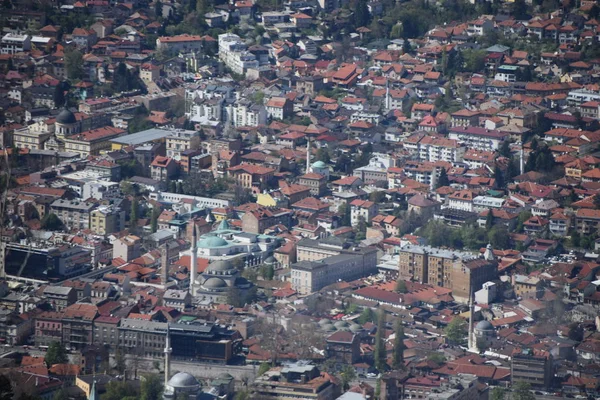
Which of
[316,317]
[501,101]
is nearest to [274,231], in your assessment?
[316,317]

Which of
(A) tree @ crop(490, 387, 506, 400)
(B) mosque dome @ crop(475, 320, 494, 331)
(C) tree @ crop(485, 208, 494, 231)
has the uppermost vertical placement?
(C) tree @ crop(485, 208, 494, 231)

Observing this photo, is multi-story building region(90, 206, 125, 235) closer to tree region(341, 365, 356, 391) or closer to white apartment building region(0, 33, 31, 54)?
tree region(341, 365, 356, 391)

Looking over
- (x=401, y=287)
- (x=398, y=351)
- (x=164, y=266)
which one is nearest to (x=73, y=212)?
(x=164, y=266)

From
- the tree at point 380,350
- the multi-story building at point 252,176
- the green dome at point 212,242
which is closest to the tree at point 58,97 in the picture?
the multi-story building at point 252,176

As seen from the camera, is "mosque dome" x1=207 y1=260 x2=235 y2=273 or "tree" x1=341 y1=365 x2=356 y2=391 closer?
"tree" x1=341 y1=365 x2=356 y2=391

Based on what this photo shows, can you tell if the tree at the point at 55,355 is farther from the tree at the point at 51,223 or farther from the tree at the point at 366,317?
the tree at the point at 51,223

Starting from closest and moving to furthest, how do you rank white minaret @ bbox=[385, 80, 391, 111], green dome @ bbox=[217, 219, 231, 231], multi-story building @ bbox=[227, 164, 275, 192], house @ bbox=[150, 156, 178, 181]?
green dome @ bbox=[217, 219, 231, 231], multi-story building @ bbox=[227, 164, 275, 192], house @ bbox=[150, 156, 178, 181], white minaret @ bbox=[385, 80, 391, 111]

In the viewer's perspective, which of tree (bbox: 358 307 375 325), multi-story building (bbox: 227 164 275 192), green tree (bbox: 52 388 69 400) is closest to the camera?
green tree (bbox: 52 388 69 400)

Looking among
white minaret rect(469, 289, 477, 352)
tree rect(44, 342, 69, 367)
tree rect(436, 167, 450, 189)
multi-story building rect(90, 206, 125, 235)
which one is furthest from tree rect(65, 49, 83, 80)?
tree rect(44, 342, 69, 367)

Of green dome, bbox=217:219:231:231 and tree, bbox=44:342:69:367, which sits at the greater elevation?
green dome, bbox=217:219:231:231
